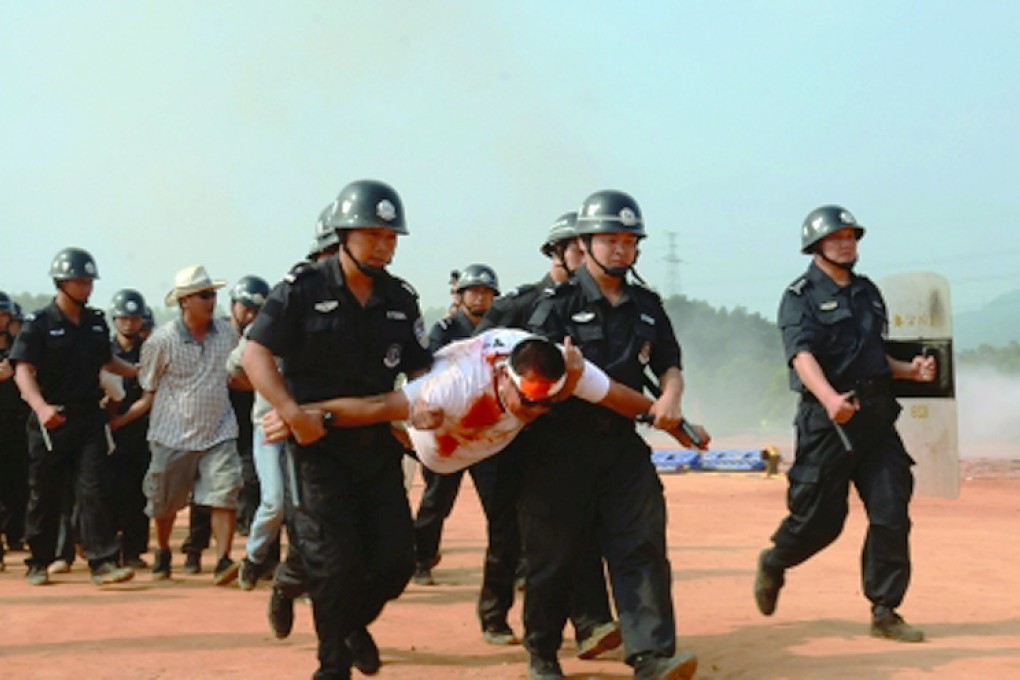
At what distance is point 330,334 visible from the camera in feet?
19.9

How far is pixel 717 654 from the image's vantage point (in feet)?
23.6

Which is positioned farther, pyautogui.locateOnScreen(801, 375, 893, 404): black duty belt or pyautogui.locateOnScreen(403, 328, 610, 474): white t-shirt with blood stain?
pyautogui.locateOnScreen(801, 375, 893, 404): black duty belt

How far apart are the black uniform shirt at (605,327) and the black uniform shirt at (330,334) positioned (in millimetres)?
681

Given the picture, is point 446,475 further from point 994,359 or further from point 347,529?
point 994,359

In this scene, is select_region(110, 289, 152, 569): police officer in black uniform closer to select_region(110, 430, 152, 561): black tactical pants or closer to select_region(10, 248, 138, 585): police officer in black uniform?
select_region(110, 430, 152, 561): black tactical pants

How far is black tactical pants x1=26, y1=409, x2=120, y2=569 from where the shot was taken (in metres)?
10.3

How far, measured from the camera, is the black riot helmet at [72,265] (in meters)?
10.4

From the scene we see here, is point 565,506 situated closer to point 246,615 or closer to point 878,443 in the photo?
point 878,443

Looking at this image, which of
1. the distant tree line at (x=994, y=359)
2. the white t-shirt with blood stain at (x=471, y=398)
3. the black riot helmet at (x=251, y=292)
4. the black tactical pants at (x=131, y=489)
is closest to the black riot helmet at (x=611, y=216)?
the white t-shirt with blood stain at (x=471, y=398)

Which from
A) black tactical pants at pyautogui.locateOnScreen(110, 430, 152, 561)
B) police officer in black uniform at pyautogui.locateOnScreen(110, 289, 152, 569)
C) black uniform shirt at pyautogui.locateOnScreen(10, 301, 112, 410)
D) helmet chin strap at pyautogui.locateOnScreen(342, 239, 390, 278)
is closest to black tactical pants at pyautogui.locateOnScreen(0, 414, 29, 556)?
police officer in black uniform at pyautogui.locateOnScreen(110, 289, 152, 569)

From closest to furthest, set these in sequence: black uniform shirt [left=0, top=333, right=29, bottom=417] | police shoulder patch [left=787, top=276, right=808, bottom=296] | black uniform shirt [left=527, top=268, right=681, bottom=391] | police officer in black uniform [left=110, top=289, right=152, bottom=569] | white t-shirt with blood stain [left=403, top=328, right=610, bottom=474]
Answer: white t-shirt with blood stain [left=403, top=328, right=610, bottom=474]
black uniform shirt [left=527, top=268, right=681, bottom=391]
police shoulder patch [left=787, top=276, right=808, bottom=296]
police officer in black uniform [left=110, top=289, right=152, bottom=569]
black uniform shirt [left=0, top=333, right=29, bottom=417]

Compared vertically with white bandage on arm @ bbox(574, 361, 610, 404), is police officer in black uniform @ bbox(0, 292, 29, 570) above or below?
below

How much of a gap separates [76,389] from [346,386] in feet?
16.1

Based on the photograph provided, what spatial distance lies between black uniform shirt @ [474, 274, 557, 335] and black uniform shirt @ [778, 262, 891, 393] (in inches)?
56.5
